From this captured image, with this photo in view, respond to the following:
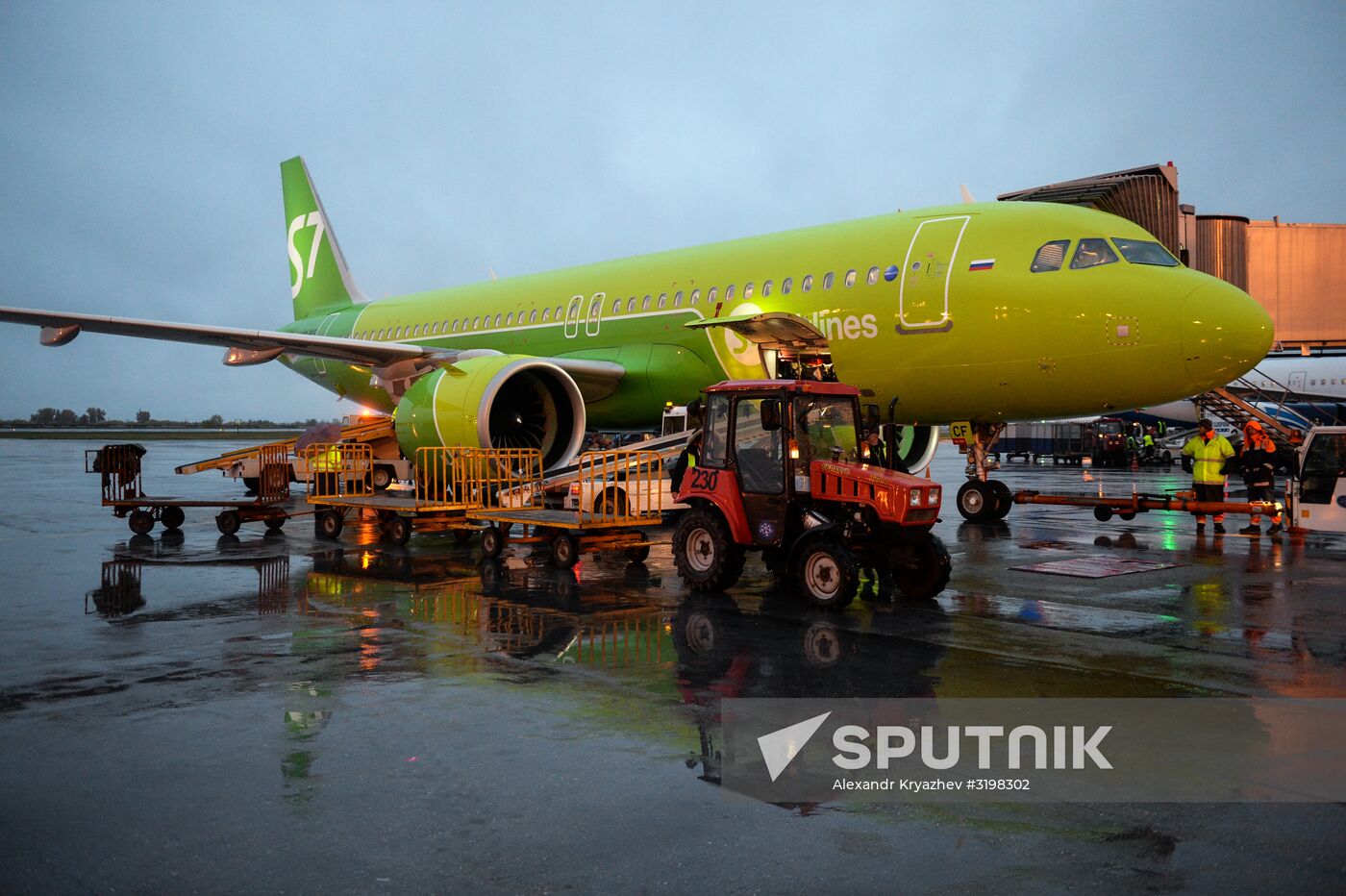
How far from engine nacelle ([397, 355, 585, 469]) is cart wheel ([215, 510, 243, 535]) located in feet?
8.65

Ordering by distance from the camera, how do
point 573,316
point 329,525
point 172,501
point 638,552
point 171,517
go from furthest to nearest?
point 573,316 → point 171,517 → point 172,501 → point 329,525 → point 638,552

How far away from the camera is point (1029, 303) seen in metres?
10.8

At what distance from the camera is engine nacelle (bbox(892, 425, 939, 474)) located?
15.6 m

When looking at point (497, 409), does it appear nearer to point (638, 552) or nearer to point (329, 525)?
point (329, 525)

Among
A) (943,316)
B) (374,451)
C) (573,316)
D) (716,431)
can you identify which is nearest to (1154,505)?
(943,316)

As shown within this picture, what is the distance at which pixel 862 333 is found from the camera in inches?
471

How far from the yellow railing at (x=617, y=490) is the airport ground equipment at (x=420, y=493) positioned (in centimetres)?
121

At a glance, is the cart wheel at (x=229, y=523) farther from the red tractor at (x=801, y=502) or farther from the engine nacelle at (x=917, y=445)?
A: the engine nacelle at (x=917, y=445)

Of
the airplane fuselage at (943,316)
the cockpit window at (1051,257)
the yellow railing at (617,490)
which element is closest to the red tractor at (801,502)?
the airplane fuselage at (943,316)

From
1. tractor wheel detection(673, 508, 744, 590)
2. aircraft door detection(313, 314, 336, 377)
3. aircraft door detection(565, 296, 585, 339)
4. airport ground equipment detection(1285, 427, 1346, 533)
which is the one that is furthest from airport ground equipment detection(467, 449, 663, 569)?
aircraft door detection(313, 314, 336, 377)

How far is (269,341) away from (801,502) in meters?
9.71

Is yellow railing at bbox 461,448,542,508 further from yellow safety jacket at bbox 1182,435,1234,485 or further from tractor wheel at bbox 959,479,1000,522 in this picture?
yellow safety jacket at bbox 1182,435,1234,485

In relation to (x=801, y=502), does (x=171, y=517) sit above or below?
below

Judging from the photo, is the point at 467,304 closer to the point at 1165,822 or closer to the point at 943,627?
the point at 943,627
